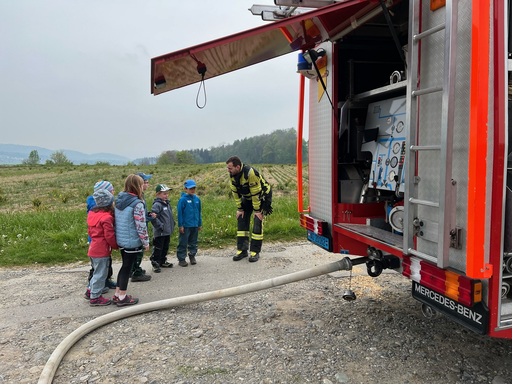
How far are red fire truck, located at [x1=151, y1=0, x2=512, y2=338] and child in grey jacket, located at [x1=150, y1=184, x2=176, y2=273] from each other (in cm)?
195

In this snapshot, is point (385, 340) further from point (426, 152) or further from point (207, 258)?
point (207, 258)

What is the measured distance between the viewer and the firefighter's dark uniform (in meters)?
6.07

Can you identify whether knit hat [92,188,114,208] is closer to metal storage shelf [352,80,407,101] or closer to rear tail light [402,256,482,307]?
metal storage shelf [352,80,407,101]

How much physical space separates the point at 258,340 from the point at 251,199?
3072 millimetres

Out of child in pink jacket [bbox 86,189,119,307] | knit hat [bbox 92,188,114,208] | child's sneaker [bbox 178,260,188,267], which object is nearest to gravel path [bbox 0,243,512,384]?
child in pink jacket [bbox 86,189,119,307]

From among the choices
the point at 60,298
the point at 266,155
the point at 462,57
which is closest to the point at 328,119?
the point at 462,57

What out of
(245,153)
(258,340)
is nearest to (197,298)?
(258,340)

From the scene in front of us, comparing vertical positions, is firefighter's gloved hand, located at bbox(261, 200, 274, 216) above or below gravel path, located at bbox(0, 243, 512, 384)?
above

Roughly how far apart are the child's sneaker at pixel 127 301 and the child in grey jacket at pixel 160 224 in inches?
46.3

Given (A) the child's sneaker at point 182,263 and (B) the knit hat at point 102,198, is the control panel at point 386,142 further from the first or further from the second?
(A) the child's sneaker at point 182,263

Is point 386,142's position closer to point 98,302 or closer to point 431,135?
point 431,135

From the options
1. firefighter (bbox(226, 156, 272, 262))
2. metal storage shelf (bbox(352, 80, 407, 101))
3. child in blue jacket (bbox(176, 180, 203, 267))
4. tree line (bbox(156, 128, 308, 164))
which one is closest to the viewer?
metal storage shelf (bbox(352, 80, 407, 101))

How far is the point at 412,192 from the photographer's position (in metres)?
2.65

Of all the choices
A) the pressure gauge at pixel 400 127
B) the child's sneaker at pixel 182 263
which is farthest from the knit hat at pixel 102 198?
the pressure gauge at pixel 400 127
